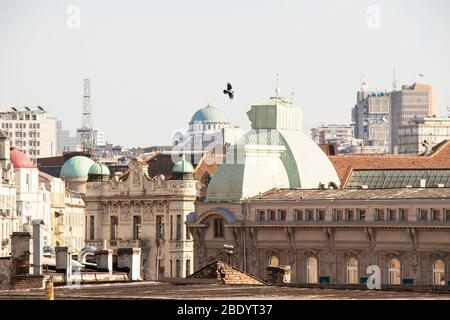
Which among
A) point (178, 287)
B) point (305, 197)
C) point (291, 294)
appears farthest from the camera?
point (305, 197)

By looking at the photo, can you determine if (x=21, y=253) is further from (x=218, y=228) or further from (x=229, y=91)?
(x=218, y=228)

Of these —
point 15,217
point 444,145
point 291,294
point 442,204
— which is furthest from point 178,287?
point 444,145

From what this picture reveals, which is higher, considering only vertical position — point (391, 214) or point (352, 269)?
point (391, 214)

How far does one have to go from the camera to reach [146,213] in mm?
176750

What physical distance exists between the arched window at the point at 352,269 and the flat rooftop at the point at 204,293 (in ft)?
230

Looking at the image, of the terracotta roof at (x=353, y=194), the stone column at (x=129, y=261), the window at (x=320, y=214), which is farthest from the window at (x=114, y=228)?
the stone column at (x=129, y=261)

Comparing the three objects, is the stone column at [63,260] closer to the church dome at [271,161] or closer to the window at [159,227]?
the church dome at [271,161]

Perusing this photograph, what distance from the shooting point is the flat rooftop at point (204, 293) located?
→ 6069 cm

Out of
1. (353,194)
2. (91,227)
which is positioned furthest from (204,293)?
(91,227)

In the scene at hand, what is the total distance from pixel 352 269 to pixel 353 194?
19.8ft

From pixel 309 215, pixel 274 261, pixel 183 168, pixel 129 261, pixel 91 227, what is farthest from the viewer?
pixel 91 227
